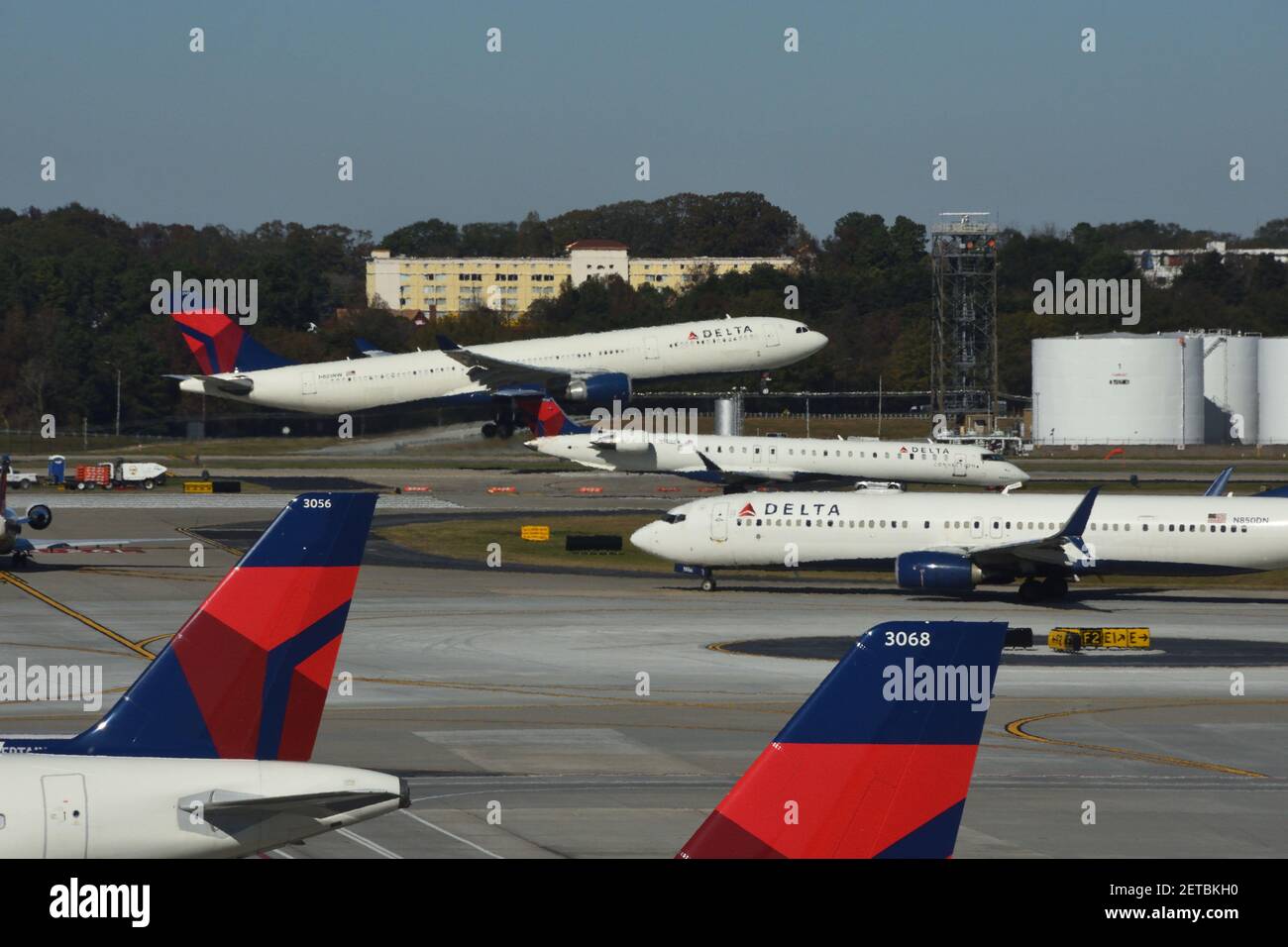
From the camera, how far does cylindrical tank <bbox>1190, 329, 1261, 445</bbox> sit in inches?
6009

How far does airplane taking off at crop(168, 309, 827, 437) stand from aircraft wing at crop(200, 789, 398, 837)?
8631 centimetres

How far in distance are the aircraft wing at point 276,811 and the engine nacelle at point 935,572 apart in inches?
1623

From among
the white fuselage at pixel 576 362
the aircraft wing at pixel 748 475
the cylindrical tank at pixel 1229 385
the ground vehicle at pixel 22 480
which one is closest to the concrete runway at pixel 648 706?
the aircraft wing at pixel 748 475

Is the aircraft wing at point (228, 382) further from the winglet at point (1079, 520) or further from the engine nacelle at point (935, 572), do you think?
the winglet at point (1079, 520)

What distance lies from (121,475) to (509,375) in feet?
76.5

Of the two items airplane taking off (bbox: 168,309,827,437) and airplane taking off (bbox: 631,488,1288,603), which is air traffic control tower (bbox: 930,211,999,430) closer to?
airplane taking off (bbox: 168,309,827,437)

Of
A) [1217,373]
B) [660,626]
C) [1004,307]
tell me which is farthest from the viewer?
[1004,307]

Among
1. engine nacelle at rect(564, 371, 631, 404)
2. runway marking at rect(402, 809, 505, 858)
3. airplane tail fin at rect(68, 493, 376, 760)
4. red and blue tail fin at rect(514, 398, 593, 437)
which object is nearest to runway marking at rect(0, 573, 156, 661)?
runway marking at rect(402, 809, 505, 858)

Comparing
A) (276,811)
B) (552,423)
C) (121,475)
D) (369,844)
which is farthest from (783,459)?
(276,811)

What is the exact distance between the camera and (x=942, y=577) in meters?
54.5

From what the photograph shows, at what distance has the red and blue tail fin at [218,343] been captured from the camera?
98.7 metres

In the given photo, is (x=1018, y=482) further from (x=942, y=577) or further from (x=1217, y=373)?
(x=1217, y=373)
